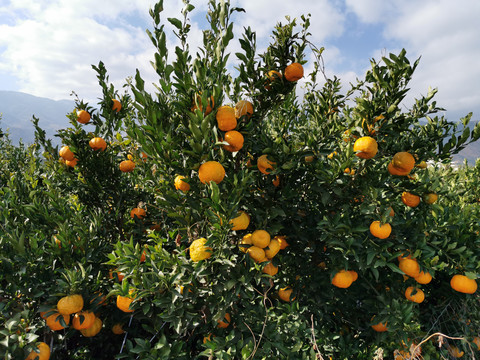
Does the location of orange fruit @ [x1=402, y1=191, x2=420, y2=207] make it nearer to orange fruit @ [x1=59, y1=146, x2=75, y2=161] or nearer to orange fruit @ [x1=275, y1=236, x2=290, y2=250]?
orange fruit @ [x1=275, y1=236, x2=290, y2=250]

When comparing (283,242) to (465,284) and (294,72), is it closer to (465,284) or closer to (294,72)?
(294,72)

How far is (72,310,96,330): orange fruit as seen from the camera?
181cm

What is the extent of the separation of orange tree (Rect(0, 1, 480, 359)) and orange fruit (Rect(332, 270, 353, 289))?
0.02 metres

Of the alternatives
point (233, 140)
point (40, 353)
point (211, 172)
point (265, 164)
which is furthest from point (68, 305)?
point (265, 164)

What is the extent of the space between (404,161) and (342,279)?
0.99 meters

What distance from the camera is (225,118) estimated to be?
1655 millimetres

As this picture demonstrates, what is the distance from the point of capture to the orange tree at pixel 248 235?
1.66 metres

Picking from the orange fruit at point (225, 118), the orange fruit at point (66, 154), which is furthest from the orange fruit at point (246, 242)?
the orange fruit at point (66, 154)

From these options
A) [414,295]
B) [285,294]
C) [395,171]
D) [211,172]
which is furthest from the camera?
[285,294]

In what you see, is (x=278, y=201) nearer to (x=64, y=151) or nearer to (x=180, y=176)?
(x=180, y=176)

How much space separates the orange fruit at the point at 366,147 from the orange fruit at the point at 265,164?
603mm

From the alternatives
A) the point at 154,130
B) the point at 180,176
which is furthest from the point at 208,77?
the point at 180,176

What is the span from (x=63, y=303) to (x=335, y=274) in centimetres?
193

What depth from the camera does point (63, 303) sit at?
1740 mm
